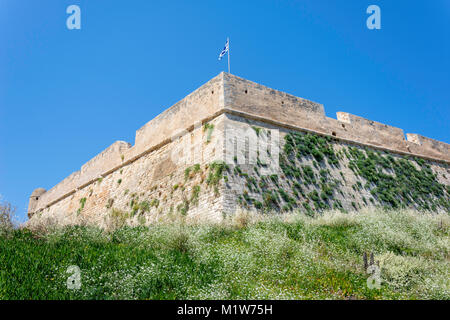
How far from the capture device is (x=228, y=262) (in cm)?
568

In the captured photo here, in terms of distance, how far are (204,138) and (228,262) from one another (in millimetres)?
6343

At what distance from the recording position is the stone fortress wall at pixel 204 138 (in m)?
11.6

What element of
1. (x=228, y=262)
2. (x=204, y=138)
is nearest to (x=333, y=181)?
(x=204, y=138)

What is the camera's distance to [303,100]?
13.5m

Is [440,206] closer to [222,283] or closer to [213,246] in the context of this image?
[213,246]

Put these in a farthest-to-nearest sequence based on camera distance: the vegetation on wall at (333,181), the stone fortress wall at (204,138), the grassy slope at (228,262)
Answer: the stone fortress wall at (204,138), the vegetation on wall at (333,181), the grassy slope at (228,262)

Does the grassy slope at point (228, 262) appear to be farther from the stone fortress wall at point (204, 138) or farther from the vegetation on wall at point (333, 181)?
the stone fortress wall at point (204, 138)

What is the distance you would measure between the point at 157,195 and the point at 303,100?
6.20 meters

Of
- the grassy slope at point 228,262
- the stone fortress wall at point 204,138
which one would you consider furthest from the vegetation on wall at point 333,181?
the grassy slope at point 228,262

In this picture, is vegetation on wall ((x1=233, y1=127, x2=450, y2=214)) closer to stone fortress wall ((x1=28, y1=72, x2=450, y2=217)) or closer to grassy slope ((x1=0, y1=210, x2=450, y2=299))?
stone fortress wall ((x1=28, y1=72, x2=450, y2=217))

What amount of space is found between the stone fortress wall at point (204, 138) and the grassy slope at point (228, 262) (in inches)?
110

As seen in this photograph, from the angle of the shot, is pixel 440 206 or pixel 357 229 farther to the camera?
pixel 440 206

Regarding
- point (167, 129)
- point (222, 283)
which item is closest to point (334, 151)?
point (167, 129)

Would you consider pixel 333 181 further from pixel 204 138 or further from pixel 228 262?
pixel 228 262
